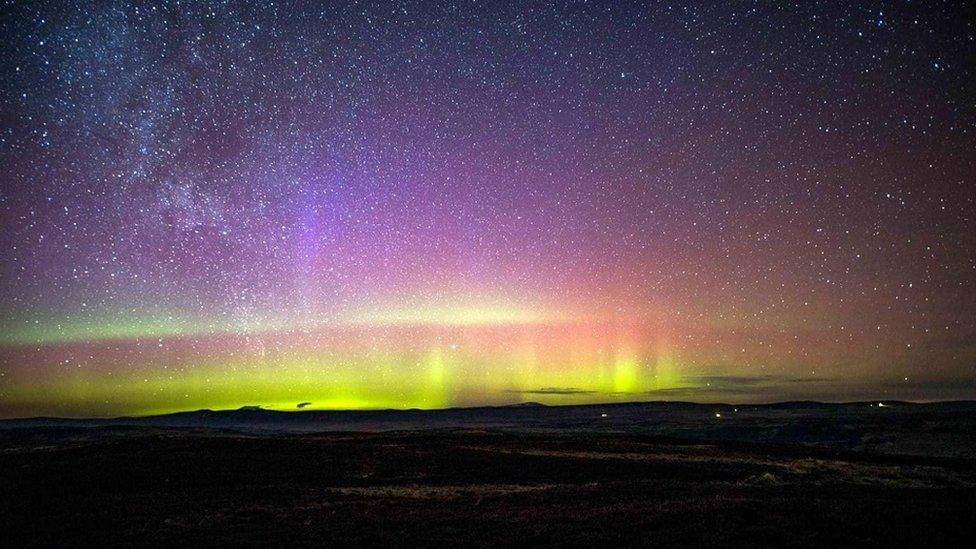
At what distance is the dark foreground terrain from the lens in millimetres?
16266

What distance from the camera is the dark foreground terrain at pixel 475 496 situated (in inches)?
640

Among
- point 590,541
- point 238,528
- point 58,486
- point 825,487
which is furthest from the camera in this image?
point 58,486

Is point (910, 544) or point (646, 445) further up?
point (910, 544)

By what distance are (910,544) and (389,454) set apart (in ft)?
93.6

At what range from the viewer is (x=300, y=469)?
Result: 3098 centimetres

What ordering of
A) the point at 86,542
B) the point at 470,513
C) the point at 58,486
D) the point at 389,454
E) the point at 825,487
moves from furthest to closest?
the point at 389,454
the point at 58,486
the point at 825,487
the point at 470,513
the point at 86,542

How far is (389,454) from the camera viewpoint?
36938mm

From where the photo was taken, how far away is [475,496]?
2322cm

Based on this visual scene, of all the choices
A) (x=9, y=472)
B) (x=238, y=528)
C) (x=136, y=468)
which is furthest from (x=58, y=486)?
(x=238, y=528)

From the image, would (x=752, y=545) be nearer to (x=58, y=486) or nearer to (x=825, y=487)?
(x=825, y=487)

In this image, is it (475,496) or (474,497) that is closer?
(474,497)

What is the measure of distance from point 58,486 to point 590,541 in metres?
25.3

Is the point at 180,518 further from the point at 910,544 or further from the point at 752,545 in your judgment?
the point at 910,544

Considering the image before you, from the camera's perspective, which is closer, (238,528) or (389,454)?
(238,528)
